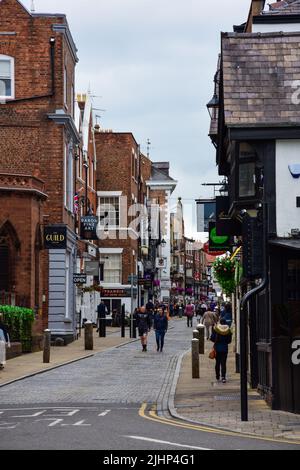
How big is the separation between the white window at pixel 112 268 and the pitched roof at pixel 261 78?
50273 mm

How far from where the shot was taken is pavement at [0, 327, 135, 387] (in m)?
27.2

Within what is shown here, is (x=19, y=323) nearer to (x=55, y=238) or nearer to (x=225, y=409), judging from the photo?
(x=55, y=238)

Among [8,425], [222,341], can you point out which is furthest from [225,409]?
[222,341]

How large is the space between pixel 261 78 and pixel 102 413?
23.2 ft

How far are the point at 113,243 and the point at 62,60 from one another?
2772cm

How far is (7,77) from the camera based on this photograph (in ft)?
141

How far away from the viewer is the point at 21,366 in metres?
29.9

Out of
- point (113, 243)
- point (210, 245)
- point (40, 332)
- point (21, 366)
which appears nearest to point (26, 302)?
point (40, 332)

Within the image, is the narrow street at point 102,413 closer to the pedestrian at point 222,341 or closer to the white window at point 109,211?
the pedestrian at point 222,341

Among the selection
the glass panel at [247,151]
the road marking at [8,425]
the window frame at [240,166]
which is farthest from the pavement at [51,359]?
the glass panel at [247,151]

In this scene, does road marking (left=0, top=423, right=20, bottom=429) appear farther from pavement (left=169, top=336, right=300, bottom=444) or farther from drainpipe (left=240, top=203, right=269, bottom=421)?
drainpipe (left=240, top=203, right=269, bottom=421)

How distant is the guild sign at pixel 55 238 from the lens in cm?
3962
